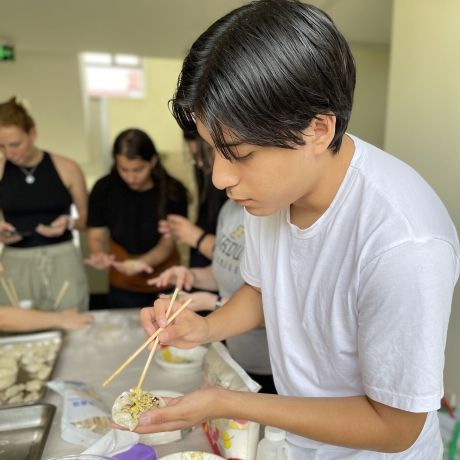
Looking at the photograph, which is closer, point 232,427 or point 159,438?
point 232,427

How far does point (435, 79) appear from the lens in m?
1.75

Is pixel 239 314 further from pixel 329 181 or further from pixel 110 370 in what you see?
pixel 110 370

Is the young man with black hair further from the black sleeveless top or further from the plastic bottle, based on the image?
the black sleeveless top

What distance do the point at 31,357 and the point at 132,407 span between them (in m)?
0.76

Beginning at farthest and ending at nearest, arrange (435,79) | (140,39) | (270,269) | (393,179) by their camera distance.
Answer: (140,39), (435,79), (270,269), (393,179)

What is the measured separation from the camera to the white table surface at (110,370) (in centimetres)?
100

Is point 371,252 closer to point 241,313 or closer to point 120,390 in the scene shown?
point 241,313

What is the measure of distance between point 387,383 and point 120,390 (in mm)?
839

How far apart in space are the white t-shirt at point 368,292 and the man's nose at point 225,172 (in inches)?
6.8

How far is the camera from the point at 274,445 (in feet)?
2.56

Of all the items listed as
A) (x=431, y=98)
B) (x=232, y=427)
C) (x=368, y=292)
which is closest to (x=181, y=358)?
(x=232, y=427)

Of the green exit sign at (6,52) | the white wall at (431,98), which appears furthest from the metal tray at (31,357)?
the green exit sign at (6,52)

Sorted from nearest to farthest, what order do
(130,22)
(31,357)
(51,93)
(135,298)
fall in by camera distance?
(31,357) → (135,298) → (130,22) → (51,93)

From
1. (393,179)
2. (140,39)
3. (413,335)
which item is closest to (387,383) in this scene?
(413,335)
